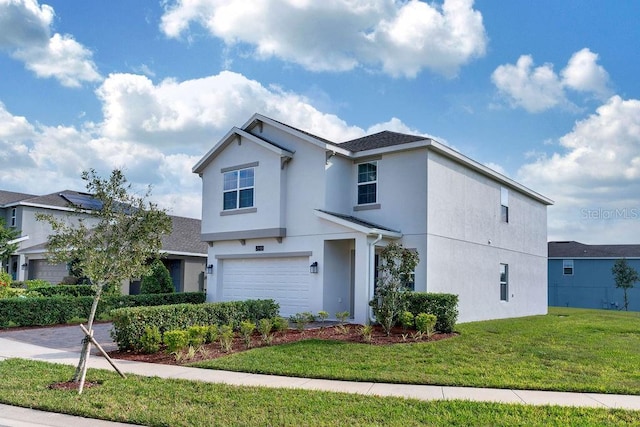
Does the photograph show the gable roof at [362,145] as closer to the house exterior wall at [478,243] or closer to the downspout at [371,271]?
the house exterior wall at [478,243]

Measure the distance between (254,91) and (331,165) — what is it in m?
3.61

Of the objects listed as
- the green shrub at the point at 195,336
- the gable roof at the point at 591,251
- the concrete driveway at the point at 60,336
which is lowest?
the concrete driveway at the point at 60,336

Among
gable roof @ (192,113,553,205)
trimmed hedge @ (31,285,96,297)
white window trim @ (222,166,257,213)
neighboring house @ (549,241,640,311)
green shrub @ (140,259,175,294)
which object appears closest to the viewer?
gable roof @ (192,113,553,205)

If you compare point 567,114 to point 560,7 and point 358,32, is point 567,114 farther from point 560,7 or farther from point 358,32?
point 358,32

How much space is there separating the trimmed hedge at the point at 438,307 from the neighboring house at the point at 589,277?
28.6m

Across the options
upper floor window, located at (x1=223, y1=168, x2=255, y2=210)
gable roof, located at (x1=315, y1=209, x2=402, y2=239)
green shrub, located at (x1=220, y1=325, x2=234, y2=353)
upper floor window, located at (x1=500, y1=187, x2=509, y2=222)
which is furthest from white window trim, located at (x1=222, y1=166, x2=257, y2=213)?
upper floor window, located at (x1=500, y1=187, x2=509, y2=222)

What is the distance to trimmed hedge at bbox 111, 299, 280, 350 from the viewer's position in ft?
38.7

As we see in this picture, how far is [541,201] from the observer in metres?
24.9

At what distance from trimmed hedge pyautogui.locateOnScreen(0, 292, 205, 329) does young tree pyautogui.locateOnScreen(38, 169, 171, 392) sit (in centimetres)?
951

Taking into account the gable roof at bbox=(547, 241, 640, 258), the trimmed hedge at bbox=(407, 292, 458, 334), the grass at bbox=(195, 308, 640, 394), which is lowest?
the grass at bbox=(195, 308, 640, 394)

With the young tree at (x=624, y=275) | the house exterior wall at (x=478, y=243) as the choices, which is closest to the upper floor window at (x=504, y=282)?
the house exterior wall at (x=478, y=243)

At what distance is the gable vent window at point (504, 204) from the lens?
68.9 feet

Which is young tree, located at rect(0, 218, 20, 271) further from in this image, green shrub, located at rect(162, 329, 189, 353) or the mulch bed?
green shrub, located at rect(162, 329, 189, 353)

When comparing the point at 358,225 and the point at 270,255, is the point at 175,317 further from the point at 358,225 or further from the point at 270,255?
the point at 270,255
